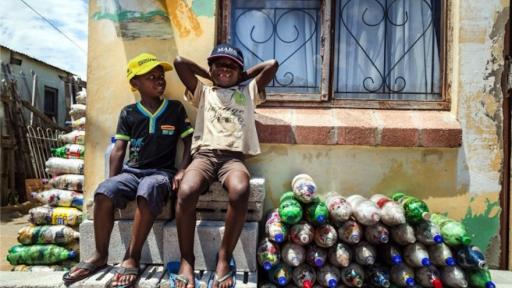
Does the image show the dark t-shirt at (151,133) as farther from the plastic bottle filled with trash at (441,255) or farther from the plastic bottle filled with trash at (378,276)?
the plastic bottle filled with trash at (441,255)

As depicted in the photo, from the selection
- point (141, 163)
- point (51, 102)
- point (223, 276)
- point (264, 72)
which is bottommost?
point (223, 276)

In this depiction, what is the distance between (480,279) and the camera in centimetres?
289

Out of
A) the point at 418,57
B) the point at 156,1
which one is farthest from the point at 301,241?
the point at 156,1

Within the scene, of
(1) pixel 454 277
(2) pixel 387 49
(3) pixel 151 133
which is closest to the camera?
(1) pixel 454 277

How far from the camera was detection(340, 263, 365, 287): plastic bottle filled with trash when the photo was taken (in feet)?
9.38

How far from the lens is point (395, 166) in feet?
11.6

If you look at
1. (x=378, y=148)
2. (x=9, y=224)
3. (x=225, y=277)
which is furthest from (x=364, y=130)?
(x=9, y=224)

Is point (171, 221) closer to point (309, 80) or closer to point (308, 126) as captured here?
point (308, 126)

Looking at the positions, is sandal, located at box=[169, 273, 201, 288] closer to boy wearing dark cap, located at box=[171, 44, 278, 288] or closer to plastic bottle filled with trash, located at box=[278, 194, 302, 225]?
boy wearing dark cap, located at box=[171, 44, 278, 288]

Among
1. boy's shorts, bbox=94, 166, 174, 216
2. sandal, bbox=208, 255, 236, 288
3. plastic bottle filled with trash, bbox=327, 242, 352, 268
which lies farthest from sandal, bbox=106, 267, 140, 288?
plastic bottle filled with trash, bbox=327, 242, 352, 268

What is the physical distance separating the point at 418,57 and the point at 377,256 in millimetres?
1899

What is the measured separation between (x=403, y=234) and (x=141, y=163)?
206 cm

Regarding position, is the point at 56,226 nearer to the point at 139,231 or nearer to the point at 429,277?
the point at 139,231

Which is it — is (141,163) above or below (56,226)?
above
